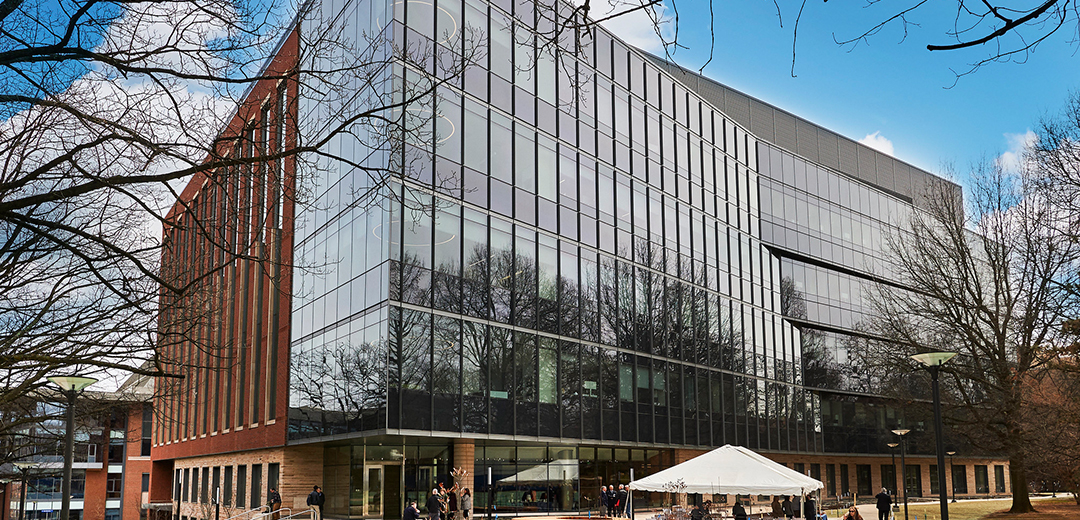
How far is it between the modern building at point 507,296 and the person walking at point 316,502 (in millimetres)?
1066

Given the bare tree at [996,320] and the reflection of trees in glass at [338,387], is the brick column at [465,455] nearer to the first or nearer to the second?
the reflection of trees in glass at [338,387]

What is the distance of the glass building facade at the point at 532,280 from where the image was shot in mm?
26531

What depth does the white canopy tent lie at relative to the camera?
64.2ft

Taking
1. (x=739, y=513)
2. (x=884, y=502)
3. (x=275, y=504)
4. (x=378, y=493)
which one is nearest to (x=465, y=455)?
(x=378, y=493)

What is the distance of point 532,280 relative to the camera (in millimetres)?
30438

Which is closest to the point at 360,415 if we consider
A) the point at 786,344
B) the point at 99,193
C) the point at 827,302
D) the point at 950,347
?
the point at 99,193

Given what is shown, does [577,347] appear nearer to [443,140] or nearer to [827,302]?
[443,140]

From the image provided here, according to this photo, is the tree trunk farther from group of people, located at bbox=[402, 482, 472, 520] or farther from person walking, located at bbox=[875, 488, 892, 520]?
group of people, located at bbox=[402, 482, 472, 520]

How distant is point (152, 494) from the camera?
55.8 meters

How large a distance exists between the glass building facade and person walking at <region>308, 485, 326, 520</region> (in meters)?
1.09

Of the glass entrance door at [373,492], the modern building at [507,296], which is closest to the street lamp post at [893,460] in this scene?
the modern building at [507,296]

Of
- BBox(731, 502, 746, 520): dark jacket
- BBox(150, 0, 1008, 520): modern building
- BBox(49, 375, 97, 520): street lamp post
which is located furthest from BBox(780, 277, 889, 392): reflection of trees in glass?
BBox(49, 375, 97, 520): street lamp post

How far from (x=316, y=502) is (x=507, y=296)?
29.7 ft

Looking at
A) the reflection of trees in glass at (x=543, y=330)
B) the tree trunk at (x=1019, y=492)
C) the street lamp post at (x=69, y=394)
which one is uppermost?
the reflection of trees in glass at (x=543, y=330)
